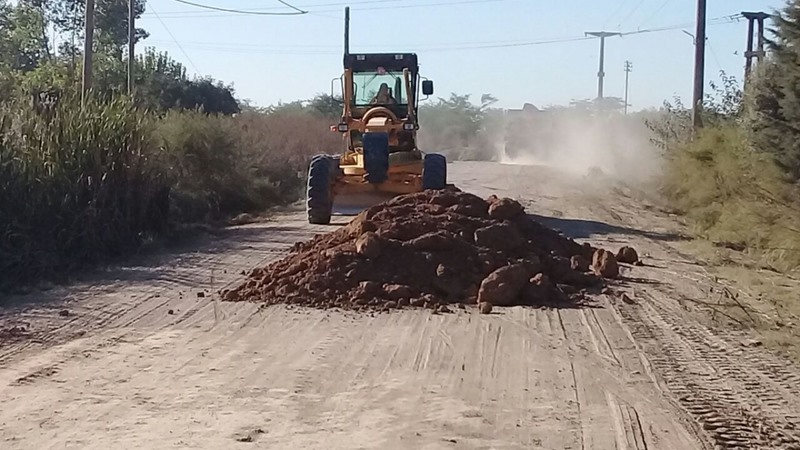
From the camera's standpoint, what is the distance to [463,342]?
34.6 ft

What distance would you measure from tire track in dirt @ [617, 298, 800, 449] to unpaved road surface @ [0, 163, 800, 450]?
0.9 inches

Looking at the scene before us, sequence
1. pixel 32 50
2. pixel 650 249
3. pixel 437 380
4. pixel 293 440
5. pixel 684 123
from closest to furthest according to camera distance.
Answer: pixel 293 440 → pixel 437 380 → pixel 650 249 → pixel 684 123 → pixel 32 50

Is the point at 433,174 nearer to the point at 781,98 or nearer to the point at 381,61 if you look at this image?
the point at 381,61

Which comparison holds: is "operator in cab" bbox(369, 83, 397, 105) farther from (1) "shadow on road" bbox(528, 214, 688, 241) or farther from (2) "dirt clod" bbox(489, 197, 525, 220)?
(2) "dirt clod" bbox(489, 197, 525, 220)

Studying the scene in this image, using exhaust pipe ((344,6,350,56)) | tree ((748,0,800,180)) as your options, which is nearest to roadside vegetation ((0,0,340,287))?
tree ((748,0,800,180))

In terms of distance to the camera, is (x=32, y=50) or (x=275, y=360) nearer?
(x=275, y=360)

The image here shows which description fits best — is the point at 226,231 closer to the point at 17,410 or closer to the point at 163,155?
the point at 163,155

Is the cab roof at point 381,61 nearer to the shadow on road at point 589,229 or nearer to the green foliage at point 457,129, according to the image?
the shadow on road at point 589,229

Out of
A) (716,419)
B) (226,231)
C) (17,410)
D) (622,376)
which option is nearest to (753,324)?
(622,376)

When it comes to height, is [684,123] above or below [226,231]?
above

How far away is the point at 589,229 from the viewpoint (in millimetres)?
21234

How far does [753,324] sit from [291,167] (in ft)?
79.0

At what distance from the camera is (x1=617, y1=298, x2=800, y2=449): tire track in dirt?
7512mm

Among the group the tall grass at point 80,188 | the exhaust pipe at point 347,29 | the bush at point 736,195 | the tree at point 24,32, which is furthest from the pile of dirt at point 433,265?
the exhaust pipe at point 347,29
